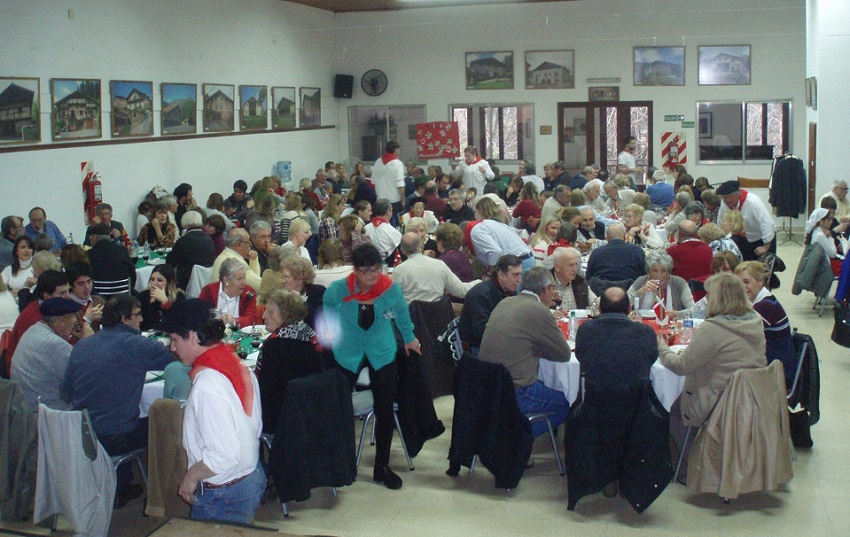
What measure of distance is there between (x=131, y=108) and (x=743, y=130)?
34.9 ft

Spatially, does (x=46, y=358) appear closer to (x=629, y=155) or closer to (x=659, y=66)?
(x=629, y=155)

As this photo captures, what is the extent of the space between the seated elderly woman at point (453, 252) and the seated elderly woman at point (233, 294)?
1.65m

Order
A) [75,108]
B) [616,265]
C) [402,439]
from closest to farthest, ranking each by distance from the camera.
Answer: [402,439]
[616,265]
[75,108]

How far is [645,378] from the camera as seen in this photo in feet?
16.1

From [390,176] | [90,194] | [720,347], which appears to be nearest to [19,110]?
[90,194]

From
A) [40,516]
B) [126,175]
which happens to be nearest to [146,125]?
[126,175]

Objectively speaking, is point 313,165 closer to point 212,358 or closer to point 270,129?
point 270,129

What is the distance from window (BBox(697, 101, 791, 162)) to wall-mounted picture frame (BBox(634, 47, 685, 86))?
692 millimetres

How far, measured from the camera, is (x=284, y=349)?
193 inches

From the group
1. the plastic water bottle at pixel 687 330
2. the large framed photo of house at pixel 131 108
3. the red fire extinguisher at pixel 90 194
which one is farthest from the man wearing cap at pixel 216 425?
the large framed photo of house at pixel 131 108

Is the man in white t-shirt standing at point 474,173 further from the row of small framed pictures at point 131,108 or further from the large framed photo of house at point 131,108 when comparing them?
the large framed photo of house at point 131,108

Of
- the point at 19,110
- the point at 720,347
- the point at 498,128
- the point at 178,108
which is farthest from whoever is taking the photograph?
the point at 498,128

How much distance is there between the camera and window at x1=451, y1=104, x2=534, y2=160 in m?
18.0

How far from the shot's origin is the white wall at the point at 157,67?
10.2 meters
